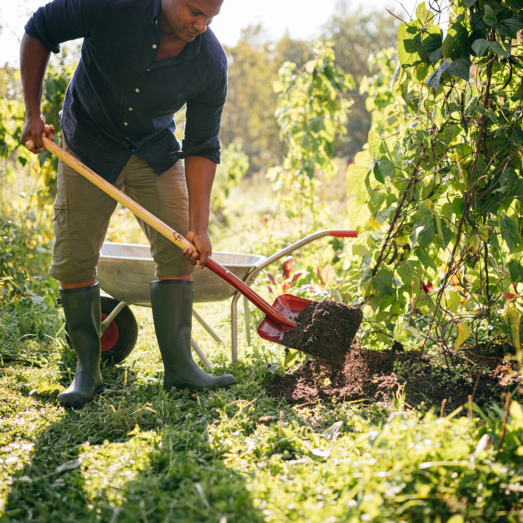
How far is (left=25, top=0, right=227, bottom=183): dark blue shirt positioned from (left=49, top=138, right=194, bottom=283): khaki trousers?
0.07 metres

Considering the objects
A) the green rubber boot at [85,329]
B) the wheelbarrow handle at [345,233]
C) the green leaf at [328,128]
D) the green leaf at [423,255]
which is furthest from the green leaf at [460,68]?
the green leaf at [328,128]

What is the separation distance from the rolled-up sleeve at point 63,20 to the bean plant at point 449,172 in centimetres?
115

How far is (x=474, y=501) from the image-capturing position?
1.01 metres

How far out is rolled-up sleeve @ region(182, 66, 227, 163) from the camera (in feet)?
6.32

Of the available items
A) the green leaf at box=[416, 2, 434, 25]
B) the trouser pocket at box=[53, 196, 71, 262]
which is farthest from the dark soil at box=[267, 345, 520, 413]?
the green leaf at box=[416, 2, 434, 25]

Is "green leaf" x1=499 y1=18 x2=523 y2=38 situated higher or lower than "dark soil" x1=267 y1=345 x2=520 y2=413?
higher

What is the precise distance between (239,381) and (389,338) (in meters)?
0.71

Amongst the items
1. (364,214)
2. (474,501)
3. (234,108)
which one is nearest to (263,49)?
(234,108)

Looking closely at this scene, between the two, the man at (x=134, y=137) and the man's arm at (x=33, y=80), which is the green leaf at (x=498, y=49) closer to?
the man at (x=134, y=137)

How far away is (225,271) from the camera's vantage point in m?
2.02

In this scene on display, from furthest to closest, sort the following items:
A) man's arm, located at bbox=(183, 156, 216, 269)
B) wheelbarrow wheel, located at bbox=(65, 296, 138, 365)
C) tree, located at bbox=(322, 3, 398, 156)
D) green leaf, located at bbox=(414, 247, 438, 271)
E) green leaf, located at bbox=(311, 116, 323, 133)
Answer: tree, located at bbox=(322, 3, 398, 156), green leaf, located at bbox=(311, 116, 323, 133), wheelbarrow wheel, located at bbox=(65, 296, 138, 365), man's arm, located at bbox=(183, 156, 216, 269), green leaf, located at bbox=(414, 247, 438, 271)

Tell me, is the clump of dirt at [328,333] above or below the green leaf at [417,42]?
below

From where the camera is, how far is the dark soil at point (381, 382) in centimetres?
171

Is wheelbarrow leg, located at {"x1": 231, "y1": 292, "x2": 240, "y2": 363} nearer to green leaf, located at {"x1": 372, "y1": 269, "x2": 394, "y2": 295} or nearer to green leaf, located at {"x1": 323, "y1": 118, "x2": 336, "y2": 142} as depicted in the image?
green leaf, located at {"x1": 372, "y1": 269, "x2": 394, "y2": 295}
